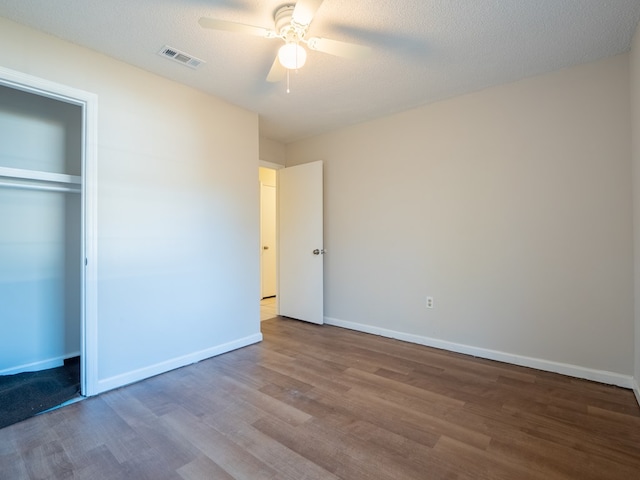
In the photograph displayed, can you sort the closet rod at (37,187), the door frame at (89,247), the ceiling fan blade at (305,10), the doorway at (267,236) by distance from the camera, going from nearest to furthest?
the ceiling fan blade at (305,10)
the door frame at (89,247)
the closet rod at (37,187)
the doorway at (267,236)

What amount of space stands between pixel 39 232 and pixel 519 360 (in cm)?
438

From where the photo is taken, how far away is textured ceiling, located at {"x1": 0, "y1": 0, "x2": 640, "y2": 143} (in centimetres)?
189

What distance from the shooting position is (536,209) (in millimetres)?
2693

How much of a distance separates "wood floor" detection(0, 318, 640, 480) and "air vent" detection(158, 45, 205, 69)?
2.53 meters

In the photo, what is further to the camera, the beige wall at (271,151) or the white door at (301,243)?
the beige wall at (271,151)

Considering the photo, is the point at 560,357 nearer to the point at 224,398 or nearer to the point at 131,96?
the point at 224,398

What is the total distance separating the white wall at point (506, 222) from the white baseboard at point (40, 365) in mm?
2939

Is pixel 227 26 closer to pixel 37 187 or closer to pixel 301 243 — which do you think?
pixel 37 187

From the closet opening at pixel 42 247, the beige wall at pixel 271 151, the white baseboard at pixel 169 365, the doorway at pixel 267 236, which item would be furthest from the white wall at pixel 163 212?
the doorway at pixel 267 236

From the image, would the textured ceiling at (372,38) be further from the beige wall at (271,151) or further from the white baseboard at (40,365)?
the white baseboard at (40,365)

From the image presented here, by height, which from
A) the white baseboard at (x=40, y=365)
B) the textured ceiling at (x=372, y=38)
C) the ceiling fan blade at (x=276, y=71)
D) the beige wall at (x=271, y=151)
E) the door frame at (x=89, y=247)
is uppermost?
the textured ceiling at (x=372, y=38)

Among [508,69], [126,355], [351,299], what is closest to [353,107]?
[508,69]

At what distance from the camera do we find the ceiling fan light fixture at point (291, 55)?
76.5 inches

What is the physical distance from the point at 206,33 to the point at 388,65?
4.53 feet
